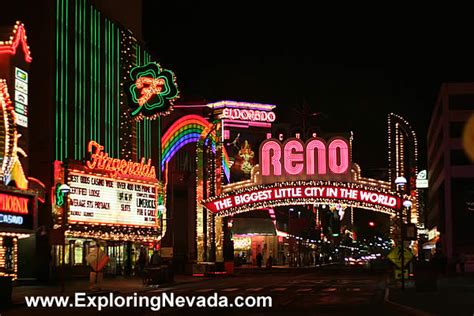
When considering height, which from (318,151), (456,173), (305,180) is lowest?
(305,180)

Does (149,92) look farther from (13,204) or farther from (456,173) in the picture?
(456,173)

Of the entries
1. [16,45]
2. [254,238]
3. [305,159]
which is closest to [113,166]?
[16,45]

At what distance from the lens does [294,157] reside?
54.1 meters

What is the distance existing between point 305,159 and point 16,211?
2131cm

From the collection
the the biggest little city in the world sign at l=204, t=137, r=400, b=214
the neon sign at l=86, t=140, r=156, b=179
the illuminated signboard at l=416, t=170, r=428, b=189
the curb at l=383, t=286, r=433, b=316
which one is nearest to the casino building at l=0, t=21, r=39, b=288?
the neon sign at l=86, t=140, r=156, b=179

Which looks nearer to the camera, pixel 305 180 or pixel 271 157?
pixel 305 180

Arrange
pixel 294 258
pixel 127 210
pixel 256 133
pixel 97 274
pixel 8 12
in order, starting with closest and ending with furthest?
pixel 97 274 → pixel 8 12 → pixel 127 210 → pixel 294 258 → pixel 256 133

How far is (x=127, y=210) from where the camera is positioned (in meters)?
51.5

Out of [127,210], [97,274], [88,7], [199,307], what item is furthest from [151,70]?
[199,307]

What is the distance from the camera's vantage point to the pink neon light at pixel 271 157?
177 feet

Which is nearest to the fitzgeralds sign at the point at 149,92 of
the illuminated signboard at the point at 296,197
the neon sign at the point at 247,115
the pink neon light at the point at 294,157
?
the illuminated signboard at the point at 296,197

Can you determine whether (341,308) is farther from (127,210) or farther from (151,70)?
(151,70)

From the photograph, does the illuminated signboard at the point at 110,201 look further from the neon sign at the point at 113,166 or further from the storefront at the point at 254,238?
the storefront at the point at 254,238

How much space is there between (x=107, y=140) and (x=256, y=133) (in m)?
63.2
